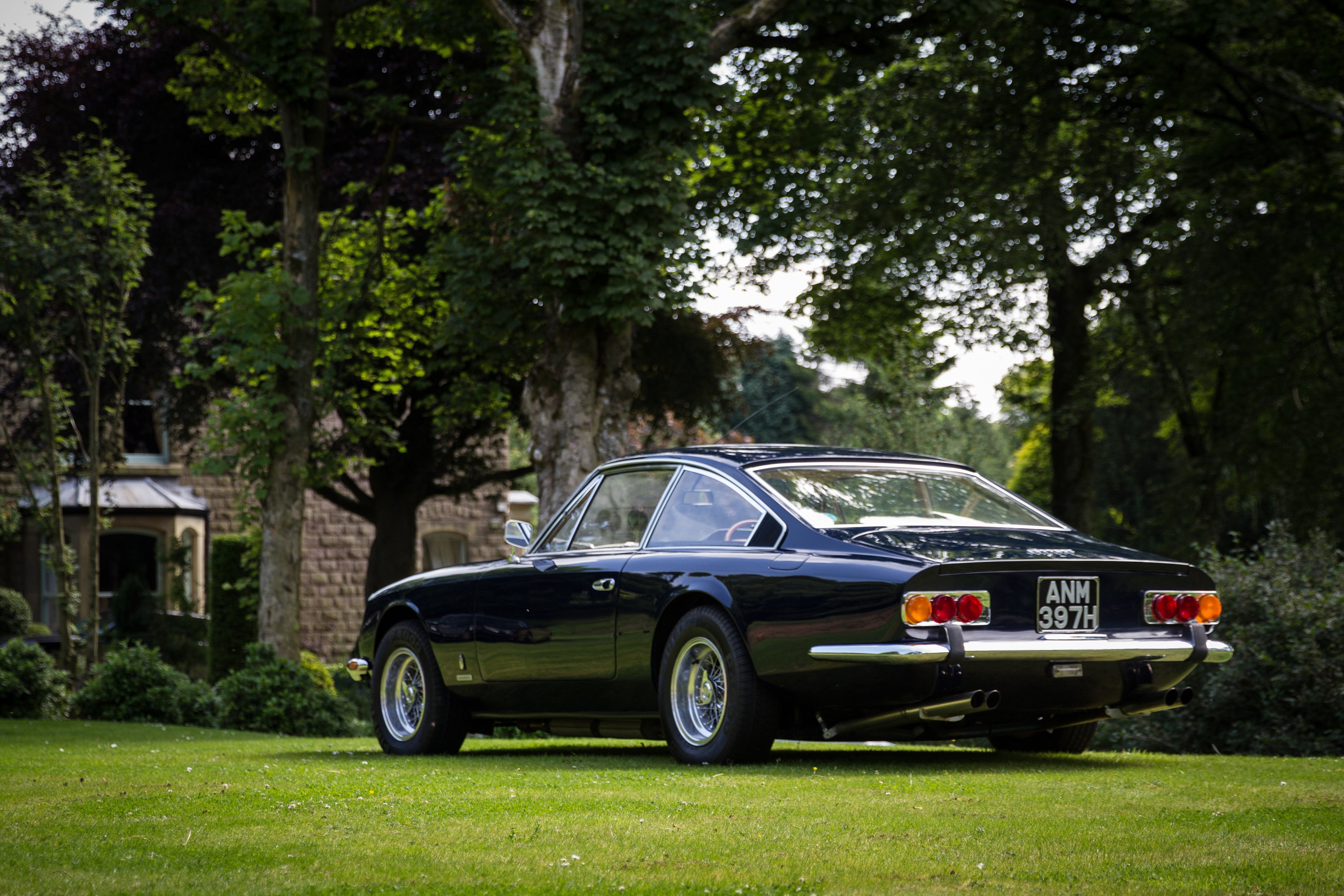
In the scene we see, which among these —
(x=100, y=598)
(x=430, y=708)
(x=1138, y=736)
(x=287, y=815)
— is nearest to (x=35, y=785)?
(x=287, y=815)

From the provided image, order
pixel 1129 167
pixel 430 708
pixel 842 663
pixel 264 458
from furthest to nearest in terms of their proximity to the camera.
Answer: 1. pixel 1129 167
2. pixel 264 458
3. pixel 430 708
4. pixel 842 663

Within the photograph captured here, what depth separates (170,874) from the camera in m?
4.08

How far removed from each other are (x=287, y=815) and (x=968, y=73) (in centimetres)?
1723

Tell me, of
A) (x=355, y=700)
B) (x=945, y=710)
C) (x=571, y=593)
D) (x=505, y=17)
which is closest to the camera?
(x=945, y=710)

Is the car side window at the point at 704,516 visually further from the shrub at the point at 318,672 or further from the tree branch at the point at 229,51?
the tree branch at the point at 229,51

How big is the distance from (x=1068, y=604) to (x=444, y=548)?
97.3 ft

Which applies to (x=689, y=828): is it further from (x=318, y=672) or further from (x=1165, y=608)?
(x=318, y=672)

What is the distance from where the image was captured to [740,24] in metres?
15.2

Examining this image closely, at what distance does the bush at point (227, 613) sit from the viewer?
23.6m

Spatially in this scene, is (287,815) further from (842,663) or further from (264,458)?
(264,458)

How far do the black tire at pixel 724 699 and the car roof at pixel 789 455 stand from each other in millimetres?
904

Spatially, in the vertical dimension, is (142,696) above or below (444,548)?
below

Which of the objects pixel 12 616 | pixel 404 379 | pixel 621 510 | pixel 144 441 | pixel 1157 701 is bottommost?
pixel 12 616

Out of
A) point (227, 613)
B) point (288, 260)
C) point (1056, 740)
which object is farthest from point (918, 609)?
point (227, 613)
